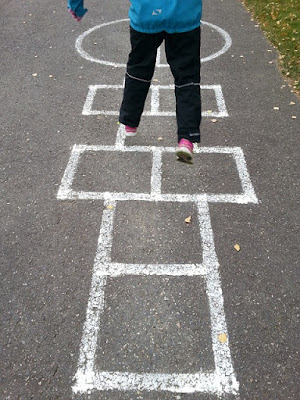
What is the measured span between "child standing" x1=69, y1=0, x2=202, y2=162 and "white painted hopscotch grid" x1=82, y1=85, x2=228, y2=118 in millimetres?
875

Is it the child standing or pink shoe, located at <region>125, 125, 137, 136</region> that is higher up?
the child standing

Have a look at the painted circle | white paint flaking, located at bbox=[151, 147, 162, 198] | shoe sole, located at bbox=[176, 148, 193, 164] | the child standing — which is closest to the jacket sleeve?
the child standing

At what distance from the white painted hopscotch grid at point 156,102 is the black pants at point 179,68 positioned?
94cm

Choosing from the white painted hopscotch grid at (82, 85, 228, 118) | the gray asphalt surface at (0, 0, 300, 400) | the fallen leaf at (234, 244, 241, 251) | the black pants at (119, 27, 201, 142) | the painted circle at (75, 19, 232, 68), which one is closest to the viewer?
the gray asphalt surface at (0, 0, 300, 400)

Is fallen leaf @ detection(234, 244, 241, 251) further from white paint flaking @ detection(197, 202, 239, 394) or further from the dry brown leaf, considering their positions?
white paint flaking @ detection(197, 202, 239, 394)

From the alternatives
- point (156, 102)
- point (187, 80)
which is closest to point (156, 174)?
point (187, 80)

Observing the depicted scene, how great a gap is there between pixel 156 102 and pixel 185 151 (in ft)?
5.40

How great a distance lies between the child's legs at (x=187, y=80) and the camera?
3.45 metres

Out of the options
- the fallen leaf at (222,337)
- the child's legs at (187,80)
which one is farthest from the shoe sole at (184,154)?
the fallen leaf at (222,337)

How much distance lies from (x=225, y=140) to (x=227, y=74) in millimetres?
1720

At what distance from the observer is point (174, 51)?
3.51 meters

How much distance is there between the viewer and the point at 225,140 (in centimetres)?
426

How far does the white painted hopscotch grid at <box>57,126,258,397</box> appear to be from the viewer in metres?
2.26

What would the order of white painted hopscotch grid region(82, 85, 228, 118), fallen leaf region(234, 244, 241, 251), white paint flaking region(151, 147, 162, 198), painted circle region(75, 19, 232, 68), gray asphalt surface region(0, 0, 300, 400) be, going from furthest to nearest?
painted circle region(75, 19, 232, 68), white painted hopscotch grid region(82, 85, 228, 118), white paint flaking region(151, 147, 162, 198), fallen leaf region(234, 244, 241, 251), gray asphalt surface region(0, 0, 300, 400)
